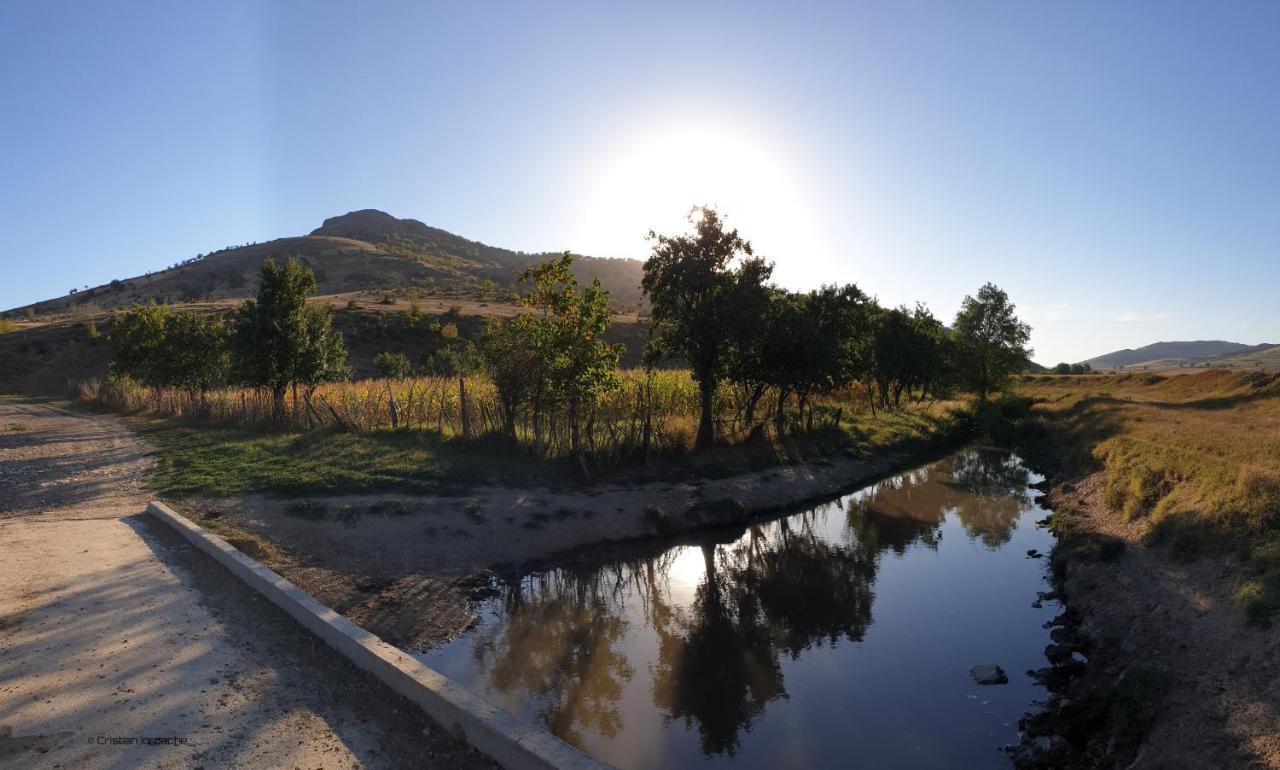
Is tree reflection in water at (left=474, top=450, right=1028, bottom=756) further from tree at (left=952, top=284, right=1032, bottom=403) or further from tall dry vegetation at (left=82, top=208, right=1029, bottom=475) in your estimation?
tree at (left=952, top=284, right=1032, bottom=403)

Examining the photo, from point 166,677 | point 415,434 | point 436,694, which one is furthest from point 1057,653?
point 415,434

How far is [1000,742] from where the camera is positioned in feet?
26.5

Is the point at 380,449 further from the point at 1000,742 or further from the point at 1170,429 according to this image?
the point at 1170,429

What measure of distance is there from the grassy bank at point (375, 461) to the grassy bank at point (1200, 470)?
31.0 feet

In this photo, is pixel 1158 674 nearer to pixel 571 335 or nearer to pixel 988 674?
pixel 988 674

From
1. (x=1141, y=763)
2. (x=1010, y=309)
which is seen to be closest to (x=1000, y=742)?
(x=1141, y=763)

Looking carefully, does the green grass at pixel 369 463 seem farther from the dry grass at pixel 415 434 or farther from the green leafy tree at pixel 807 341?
the green leafy tree at pixel 807 341

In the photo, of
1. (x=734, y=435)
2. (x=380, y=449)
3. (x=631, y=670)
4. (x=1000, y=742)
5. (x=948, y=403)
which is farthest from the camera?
(x=948, y=403)

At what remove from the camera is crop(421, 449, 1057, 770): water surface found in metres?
8.01

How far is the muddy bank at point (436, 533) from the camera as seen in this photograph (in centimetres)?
1073

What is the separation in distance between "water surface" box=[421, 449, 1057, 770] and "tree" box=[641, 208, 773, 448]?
641 centimetres

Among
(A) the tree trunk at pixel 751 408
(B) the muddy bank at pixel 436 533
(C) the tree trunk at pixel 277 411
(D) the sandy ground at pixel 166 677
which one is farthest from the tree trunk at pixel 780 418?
(D) the sandy ground at pixel 166 677


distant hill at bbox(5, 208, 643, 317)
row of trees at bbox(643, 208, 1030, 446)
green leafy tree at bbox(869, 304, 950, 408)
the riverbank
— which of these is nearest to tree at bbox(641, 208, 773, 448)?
row of trees at bbox(643, 208, 1030, 446)

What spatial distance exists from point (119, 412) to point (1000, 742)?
3672 cm
